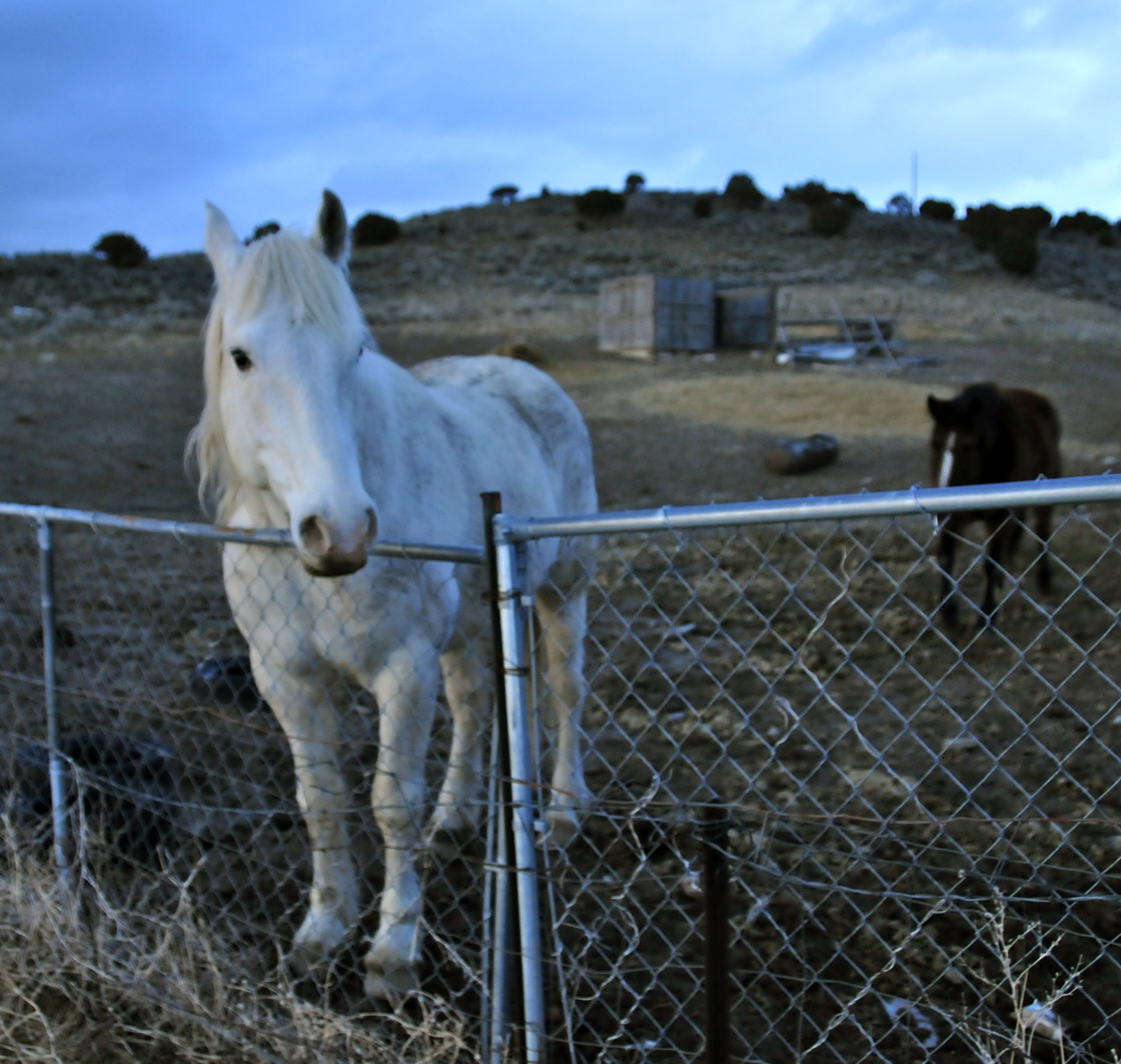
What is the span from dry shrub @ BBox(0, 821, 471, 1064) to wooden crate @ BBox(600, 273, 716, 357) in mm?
19793

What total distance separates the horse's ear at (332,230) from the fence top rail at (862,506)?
4.45 ft

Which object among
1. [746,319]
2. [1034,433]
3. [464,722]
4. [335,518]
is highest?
[746,319]

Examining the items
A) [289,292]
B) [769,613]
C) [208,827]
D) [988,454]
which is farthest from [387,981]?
[988,454]

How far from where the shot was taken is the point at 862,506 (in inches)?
65.4

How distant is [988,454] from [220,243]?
5.58 m

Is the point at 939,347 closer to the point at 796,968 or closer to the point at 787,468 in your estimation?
the point at 787,468

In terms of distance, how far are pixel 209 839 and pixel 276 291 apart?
2.30 metres

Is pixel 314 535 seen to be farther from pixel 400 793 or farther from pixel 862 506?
pixel 862 506

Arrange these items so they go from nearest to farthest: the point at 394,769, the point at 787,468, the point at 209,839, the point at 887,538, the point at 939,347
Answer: the point at 394,769, the point at 209,839, the point at 887,538, the point at 787,468, the point at 939,347

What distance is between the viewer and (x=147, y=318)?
85.9ft

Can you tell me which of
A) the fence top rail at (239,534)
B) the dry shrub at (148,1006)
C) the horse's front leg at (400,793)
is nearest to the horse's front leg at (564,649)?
the horse's front leg at (400,793)

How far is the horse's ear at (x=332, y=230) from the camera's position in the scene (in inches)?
111

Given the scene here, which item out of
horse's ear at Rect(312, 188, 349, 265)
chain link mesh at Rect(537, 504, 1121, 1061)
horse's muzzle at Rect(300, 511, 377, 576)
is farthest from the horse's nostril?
horse's ear at Rect(312, 188, 349, 265)

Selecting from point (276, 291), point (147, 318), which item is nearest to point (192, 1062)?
point (276, 291)
